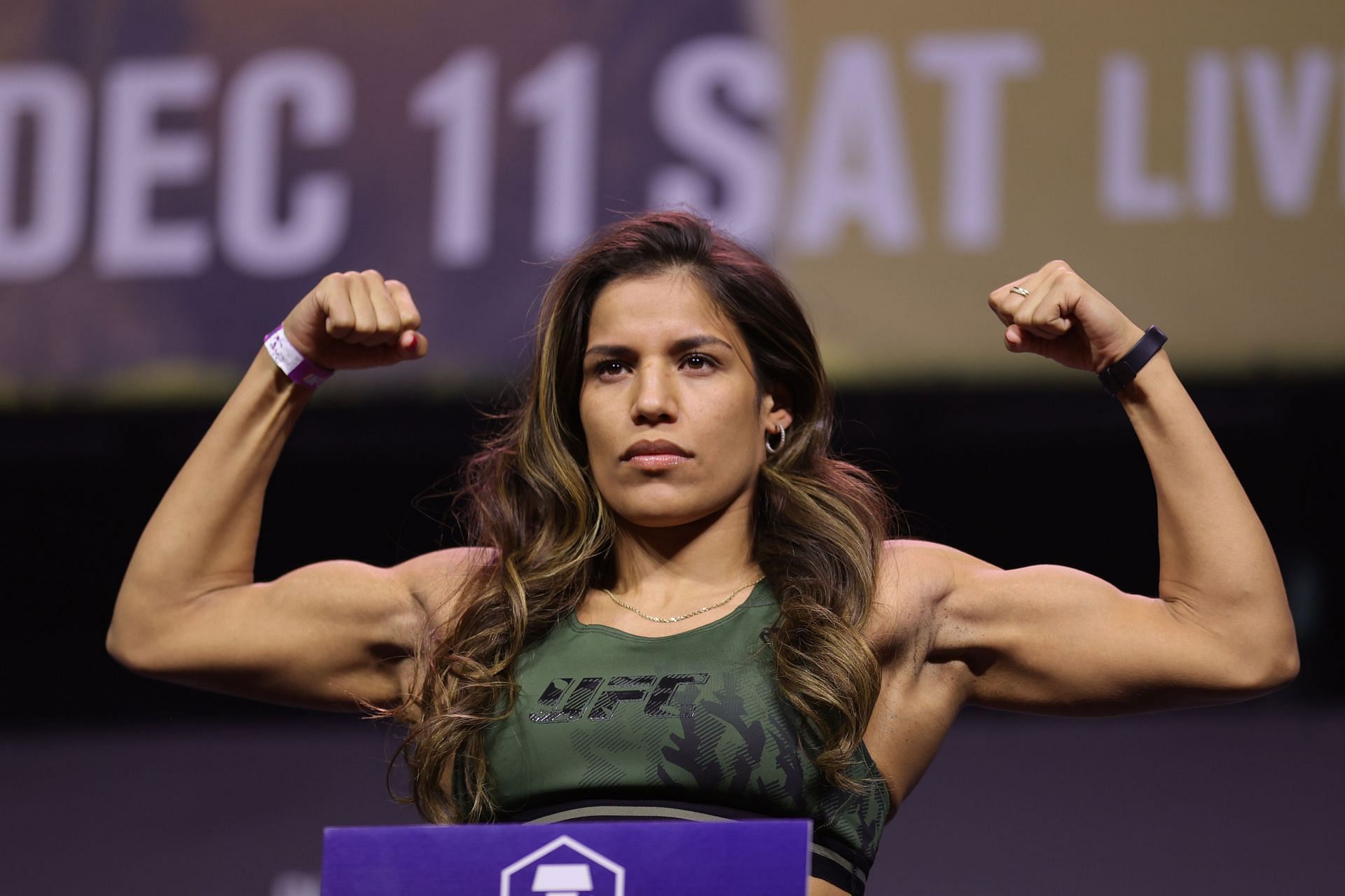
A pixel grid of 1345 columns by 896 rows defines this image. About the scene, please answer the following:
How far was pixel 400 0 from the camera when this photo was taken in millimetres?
3043

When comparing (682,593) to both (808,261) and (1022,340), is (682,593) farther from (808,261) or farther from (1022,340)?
(808,261)

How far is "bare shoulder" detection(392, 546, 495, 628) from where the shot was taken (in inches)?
73.0

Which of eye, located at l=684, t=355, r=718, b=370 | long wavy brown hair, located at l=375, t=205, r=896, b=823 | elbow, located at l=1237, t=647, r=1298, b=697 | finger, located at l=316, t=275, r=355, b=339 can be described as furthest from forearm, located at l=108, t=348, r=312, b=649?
elbow, located at l=1237, t=647, r=1298, b=697

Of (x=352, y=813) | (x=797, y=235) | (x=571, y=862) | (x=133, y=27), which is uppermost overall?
(x=133, y=27)

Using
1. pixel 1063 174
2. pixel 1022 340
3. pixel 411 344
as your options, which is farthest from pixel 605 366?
pixel 1063 174

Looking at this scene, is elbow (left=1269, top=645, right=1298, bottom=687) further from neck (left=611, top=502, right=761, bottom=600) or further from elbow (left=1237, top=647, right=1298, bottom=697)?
neck (left=611, top=502, right=761, bottom=600)

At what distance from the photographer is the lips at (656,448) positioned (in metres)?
1.79

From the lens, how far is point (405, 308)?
1839 mm

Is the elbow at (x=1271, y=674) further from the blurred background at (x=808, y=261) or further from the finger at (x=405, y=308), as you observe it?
the blurred background at (x=808, y=261)

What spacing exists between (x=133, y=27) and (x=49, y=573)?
45.9 inches

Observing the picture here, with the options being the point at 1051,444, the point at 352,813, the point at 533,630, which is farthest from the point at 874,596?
the point at 352,813

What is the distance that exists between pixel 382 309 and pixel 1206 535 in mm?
919

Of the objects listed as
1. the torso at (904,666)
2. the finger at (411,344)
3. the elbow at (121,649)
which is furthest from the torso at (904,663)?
the elbow at (121,649)

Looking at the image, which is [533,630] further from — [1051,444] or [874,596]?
[1051,444]
